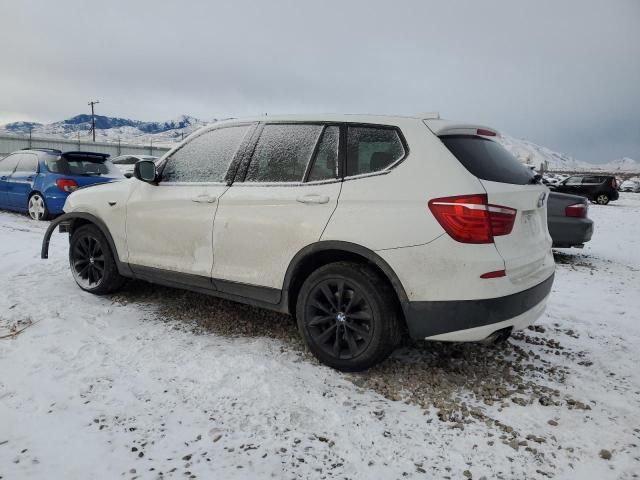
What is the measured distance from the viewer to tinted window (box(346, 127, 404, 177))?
116 inches

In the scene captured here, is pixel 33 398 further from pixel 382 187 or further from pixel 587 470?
pixel 587 470

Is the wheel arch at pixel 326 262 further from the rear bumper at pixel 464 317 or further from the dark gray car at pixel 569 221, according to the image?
the dark gray car at pixel 569 221

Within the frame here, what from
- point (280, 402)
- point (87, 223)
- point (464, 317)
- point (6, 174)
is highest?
point (6, 174)

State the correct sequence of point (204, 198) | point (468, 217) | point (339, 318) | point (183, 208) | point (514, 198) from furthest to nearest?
point (183, 208)
point (204, 198)
point (339, 318)
point (514, 198)
point (468, 217)

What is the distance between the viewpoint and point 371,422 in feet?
8.28

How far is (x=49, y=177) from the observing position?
9.03m

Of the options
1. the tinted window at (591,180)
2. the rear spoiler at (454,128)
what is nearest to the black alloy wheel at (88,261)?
the rear spoiler at (454,128)

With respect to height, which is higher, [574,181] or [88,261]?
[574,181]

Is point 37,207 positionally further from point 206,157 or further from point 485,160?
point 485,160

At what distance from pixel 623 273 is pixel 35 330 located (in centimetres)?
768

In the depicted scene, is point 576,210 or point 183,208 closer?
point 183,208

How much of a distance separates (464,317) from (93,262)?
374 centimetres

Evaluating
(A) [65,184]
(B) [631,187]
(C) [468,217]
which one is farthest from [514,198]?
(B) [631,187]

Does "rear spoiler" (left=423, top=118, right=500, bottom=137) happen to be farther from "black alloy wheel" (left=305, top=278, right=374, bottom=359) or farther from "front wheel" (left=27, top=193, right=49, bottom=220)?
"front wheel" (left=27, top=193, right=49, bottom=220)
